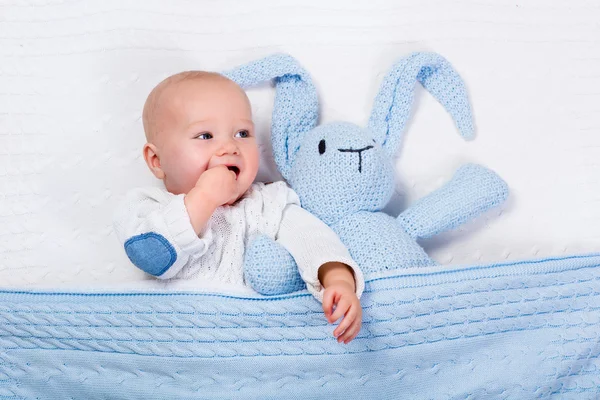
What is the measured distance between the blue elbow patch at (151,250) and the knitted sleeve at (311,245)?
20 cm

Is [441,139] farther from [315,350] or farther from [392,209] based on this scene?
[315,350]

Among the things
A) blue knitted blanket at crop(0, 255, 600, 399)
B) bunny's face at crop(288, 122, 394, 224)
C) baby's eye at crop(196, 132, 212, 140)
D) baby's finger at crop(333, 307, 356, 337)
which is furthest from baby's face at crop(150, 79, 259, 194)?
baby's finger at crop(333, 307, 356, 337)

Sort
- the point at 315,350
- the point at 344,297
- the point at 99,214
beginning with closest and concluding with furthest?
the point at 344,297, the point at 315,350, the point at 99,214

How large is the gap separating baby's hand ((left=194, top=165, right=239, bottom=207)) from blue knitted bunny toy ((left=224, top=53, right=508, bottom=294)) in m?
0.09

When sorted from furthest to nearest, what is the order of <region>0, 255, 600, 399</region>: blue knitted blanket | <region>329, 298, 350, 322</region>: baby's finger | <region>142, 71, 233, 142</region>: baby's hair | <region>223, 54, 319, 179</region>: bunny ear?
<region>223, 54, 319, 179</region>: bunny ear < <region>142, 71, 233, 142</region>: baby's hair < <region>0, 255, 600, 399</region>: blue knitted blanket < <region>329, 298, 350, 322</region>: baby's finger

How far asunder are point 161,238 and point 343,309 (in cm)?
28

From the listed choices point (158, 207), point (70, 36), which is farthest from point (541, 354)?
point (70, 36)

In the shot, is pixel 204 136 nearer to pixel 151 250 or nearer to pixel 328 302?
pixel 151 250

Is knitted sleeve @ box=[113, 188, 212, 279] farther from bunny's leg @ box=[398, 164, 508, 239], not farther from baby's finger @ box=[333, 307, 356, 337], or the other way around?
bunny's leg @ box=[398, 164, 508, 239]

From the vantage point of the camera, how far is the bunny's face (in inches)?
46.7

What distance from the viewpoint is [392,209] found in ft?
4.44

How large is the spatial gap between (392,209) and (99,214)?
55 centimetres

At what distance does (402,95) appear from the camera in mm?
1297

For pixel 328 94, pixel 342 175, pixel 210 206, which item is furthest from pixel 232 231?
pixel 328 94
